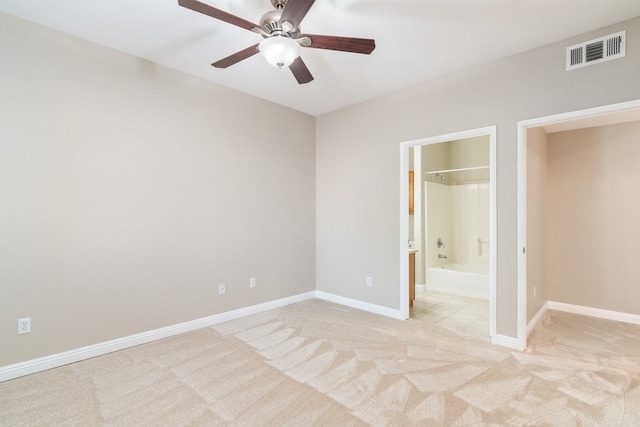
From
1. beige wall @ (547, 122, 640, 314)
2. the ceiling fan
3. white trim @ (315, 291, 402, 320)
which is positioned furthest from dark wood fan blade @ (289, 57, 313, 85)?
beige wall @ (547, 122, 640, 314)

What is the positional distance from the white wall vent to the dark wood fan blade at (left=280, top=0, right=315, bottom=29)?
2442 mm

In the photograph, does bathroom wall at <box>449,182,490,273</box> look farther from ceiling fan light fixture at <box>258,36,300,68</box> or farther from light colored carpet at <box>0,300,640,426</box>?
ceiling fan light fixture at <box>258,36,300,68</box>

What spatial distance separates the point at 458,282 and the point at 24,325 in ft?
17.1

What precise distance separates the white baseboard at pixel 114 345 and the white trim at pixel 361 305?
0.90 m

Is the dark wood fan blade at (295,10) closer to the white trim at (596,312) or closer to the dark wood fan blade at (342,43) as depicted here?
the dark wood fan blade at (342,43)

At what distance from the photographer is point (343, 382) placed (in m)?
2.30

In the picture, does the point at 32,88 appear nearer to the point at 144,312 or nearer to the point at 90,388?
the point at 144,312

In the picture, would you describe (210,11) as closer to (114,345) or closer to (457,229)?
(114,345)

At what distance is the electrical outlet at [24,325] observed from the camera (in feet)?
7.83


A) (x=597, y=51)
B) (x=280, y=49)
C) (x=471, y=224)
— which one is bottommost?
(x=471, y=224)

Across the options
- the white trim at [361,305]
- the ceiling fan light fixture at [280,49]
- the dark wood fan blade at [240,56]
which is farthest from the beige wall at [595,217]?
the dark wood fan blade at [240,56]

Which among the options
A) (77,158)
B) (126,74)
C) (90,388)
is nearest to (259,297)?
(90,388)

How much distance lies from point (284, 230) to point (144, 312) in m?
1.96

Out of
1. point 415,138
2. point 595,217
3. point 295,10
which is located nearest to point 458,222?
point 595,217
